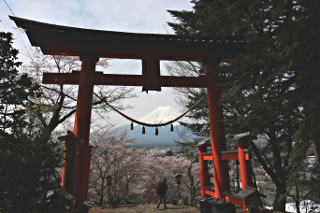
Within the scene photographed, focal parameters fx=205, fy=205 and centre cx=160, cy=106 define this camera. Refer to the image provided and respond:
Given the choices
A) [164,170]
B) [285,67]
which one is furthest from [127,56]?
[164,170]

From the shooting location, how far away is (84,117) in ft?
19.3

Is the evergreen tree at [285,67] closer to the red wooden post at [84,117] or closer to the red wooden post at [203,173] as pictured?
the red wooden post at [203,173]

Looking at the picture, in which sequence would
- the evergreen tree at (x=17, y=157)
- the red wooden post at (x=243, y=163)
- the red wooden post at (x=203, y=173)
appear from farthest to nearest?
the red wooden post at (x=203, y=173) < the red wooden post at (x=243, y=163) < the evergreen tree at (x=17, y=157)

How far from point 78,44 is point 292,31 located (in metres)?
5.59

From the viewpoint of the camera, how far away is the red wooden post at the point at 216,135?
610cm

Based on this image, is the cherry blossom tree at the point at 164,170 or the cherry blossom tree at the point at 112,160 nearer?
the cherry blossom tree at the point at 112,160

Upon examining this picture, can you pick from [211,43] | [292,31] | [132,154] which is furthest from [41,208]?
[132,154]

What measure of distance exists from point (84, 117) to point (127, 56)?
2.49 metres

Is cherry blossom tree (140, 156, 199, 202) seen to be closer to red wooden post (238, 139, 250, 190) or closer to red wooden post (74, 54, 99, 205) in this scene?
red wooden post (74, 54, 99, 205)

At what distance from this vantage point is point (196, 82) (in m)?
6.89

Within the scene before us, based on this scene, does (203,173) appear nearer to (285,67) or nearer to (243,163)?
(243,163)

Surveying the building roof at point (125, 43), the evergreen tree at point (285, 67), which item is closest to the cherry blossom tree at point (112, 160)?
the building roof at point (125, 43)

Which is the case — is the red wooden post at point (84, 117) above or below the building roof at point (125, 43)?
below

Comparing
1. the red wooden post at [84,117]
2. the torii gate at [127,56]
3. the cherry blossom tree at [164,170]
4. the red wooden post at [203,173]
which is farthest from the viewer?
the cherry blossom tree at [164,170]
